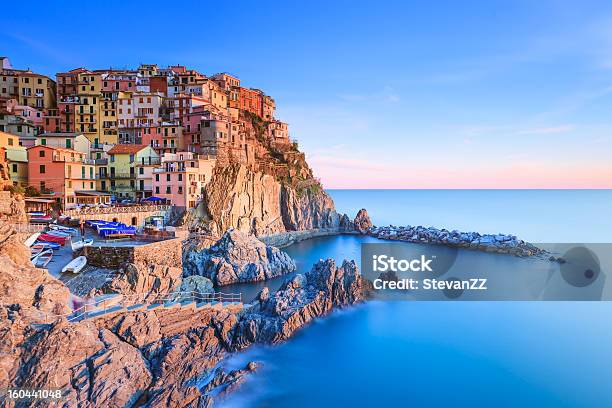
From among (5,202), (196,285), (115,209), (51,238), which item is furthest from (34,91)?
(196,285)

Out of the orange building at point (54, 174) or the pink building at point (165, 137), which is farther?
the pink building at point (165, 137)

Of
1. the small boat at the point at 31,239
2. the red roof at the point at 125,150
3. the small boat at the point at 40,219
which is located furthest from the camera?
the red roof at the point at 125,150

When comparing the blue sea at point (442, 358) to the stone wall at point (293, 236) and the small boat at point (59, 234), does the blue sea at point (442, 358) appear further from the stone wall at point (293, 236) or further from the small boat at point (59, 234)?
the stone wall at point (293, 236)

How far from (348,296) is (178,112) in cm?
3855

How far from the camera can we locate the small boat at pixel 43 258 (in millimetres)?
20227

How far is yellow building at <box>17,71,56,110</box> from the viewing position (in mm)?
53781

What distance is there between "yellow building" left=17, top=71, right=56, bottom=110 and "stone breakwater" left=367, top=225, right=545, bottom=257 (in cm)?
5267

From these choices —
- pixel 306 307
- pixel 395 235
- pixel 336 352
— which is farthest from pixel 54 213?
pixel 395 235

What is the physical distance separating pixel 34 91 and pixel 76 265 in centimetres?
4617

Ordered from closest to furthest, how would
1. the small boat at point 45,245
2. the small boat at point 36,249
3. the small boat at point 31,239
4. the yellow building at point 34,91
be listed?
the small boat at point 36,249 → the small boat at point 31,239 → the small boat at point 45,245 → the yellow building at point 34,91

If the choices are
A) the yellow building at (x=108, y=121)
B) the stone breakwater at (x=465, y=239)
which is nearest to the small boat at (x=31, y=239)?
the yellow building at (x=108, y=121)

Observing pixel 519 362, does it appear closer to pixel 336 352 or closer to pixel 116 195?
pixel 336 352

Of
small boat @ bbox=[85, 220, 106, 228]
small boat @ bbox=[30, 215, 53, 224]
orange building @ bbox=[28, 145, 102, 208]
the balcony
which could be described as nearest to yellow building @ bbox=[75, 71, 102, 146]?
the balcony

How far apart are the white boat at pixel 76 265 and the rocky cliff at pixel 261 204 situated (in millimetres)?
20188
